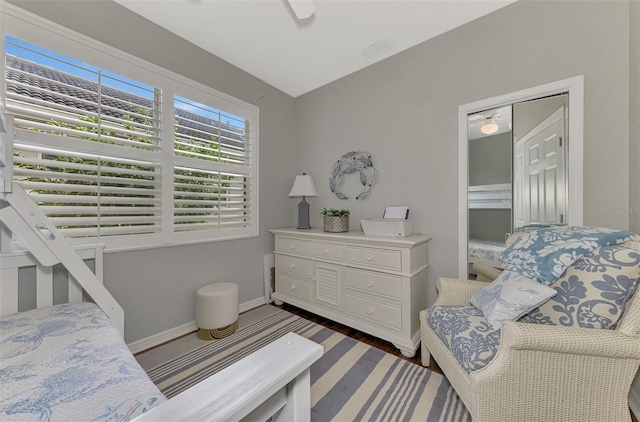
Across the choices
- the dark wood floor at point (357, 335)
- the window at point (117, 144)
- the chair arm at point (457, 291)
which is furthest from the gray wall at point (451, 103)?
the window at point (117, 144)

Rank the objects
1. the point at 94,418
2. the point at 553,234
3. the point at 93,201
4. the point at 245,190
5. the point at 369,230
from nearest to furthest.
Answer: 1. the point at 94,418
2. the point at 553,234
3. the point at 93,201
4. the point at 369,230
5. the point at 245,190

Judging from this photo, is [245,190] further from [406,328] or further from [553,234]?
[553,234]

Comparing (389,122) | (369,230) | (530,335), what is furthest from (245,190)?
(530,335)

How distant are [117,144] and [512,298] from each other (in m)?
2.66

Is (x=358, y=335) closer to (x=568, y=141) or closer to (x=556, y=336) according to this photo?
(x=556, y=336)

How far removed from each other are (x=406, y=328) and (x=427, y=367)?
→ 0.87 ft

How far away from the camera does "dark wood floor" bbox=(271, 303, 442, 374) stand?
1.77m

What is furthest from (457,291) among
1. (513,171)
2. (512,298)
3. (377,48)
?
(377,48)

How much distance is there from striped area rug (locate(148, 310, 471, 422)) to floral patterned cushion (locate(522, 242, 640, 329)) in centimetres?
73

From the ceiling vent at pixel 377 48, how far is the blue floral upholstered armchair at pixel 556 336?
1935 mm

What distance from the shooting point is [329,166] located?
109 inches

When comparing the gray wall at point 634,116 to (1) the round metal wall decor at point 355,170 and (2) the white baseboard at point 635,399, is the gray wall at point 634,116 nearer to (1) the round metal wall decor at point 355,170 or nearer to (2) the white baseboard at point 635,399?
(2) the white baseboard at point 635,399

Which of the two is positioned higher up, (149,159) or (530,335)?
(149,159)

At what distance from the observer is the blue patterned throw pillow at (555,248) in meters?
1.17
